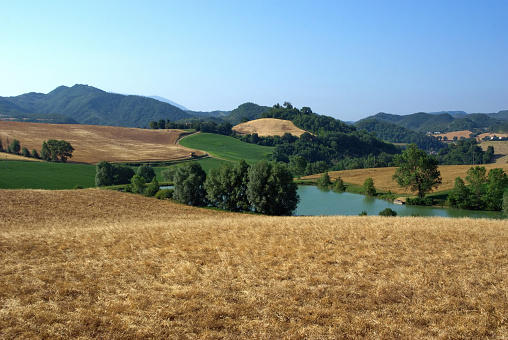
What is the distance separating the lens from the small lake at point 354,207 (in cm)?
5231

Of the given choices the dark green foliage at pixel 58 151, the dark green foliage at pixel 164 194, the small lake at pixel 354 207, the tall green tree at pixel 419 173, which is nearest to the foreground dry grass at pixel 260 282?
the dark green foliage at pixel 164 194

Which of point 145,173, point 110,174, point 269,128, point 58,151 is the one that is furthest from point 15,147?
point 269,128

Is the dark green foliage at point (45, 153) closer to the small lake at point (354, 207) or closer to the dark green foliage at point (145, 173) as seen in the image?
the dark green foliage at point (145, 173)

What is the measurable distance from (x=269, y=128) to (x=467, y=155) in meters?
90.6

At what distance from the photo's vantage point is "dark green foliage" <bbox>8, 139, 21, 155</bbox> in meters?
86.4

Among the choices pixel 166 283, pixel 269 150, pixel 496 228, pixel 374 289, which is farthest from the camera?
pixel 269 150


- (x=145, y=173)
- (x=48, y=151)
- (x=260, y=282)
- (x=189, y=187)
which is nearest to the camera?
(x=260, y=282)

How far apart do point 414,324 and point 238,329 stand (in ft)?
13.1

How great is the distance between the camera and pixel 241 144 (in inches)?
5694

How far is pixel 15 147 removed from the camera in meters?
87.2

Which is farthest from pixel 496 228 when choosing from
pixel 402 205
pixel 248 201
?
pixel 402 205

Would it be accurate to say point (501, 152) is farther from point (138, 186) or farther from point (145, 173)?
point (138, 186)

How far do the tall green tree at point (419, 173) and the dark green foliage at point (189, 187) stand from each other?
39.6m

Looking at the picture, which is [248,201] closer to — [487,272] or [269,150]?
[487,272]
